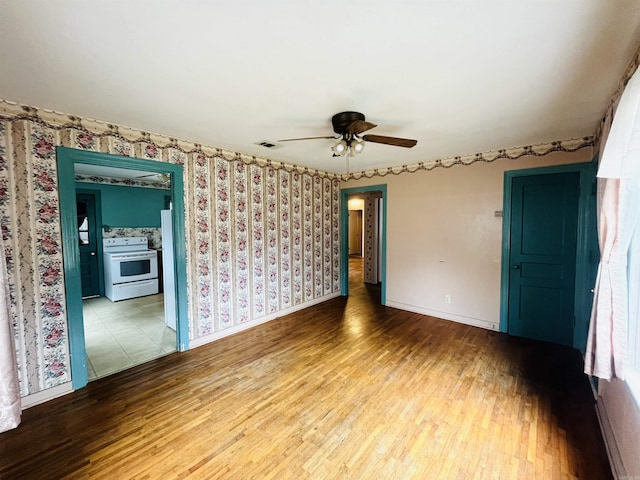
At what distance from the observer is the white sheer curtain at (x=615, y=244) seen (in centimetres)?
139

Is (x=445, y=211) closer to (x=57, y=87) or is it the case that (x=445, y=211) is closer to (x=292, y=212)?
(x=292, y=212)

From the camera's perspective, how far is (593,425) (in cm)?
197

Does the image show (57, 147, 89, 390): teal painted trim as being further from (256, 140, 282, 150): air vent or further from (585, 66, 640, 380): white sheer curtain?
(585, 66, 640, 380): white sheer curtain

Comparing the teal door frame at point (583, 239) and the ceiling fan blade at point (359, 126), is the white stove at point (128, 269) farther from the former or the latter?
the teal door frame at point (583, 239)

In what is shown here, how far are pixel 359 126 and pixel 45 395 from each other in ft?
11.1

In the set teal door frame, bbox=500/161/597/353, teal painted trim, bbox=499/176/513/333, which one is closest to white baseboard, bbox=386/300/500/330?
teal painted trim, bbox=499/176/513/333

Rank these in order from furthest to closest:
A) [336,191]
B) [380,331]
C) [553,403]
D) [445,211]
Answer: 1. [336,191]
2. [445,211]
3. [380,331]
4. [553,403]

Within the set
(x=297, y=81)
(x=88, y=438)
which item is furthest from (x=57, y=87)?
(x=88, y=438)

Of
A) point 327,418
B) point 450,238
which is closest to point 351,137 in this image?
point 327,418

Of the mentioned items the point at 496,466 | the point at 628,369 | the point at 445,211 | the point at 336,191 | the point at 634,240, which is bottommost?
the point at 496,466

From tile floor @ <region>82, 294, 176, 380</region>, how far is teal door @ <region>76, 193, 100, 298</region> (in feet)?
1.39

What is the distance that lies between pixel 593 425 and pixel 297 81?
3190mm

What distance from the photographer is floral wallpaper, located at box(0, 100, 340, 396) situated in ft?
Answer: 7.04

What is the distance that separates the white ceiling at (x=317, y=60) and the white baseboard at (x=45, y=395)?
2324 millimetres
